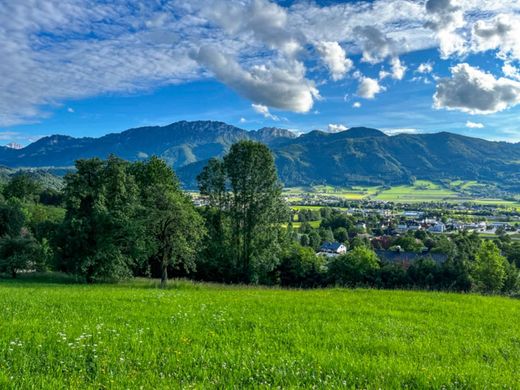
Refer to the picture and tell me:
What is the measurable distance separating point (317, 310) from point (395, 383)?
734 centimetres

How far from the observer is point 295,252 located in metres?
52.6

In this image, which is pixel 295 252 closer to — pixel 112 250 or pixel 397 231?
pixel 112 250

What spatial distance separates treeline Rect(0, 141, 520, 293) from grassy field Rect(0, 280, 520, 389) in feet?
58.6

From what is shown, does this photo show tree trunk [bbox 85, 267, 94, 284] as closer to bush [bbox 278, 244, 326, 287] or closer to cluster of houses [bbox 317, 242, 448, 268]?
bush [bbox 278, 244, 326, 287]

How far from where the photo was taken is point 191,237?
38062 mm

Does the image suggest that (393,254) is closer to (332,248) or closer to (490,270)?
(332,248)

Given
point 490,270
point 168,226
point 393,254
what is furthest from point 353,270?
point 393,254

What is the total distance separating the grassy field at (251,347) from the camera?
655 centimetres

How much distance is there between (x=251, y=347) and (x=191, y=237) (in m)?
30.3

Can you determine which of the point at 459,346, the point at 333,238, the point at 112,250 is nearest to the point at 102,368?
the point at 459,346

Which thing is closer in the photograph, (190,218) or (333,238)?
(190,218)

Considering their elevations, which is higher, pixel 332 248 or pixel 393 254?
pixel 393 254

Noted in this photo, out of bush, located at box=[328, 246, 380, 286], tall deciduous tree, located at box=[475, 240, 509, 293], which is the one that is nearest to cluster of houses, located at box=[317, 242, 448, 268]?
tall deciduous tree, located at box=[475, 240, 509, 293]

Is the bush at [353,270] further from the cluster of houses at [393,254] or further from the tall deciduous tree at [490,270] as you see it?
the tall deciduous tree at [490,270]
